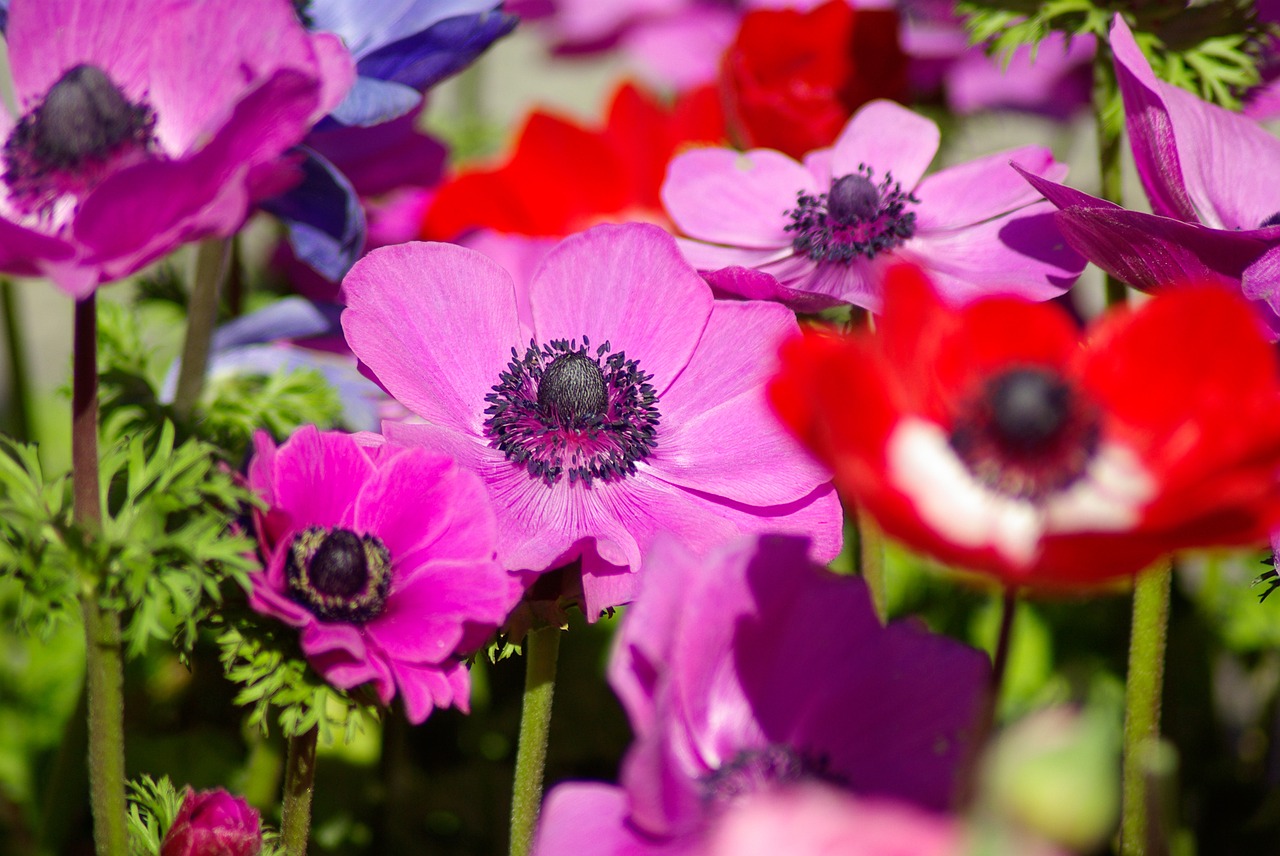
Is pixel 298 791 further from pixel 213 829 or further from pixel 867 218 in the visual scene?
pixel 867 218

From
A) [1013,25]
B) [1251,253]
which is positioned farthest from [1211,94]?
[1251,253]

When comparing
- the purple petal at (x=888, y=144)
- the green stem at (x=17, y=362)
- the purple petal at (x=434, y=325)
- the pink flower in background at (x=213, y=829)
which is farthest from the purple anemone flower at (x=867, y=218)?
the green stem at (x=17, y=362)

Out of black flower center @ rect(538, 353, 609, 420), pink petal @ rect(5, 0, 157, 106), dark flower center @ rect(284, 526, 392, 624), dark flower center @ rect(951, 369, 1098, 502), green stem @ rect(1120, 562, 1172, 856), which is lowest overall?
green stem @ rect(1120, 562, 1172, 856)

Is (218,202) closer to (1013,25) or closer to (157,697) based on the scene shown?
(1013,25)

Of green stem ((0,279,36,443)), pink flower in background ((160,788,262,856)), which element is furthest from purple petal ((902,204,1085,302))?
green stem ((0,279,36,443))

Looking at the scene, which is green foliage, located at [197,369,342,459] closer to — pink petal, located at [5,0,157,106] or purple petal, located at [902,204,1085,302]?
pink petal, located at [5,0,157,106]

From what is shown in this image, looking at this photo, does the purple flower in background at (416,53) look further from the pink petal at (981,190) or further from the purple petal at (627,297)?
the pink petal at (981,190)

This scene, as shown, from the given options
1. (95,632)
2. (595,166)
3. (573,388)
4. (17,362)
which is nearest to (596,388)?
(573,388)
